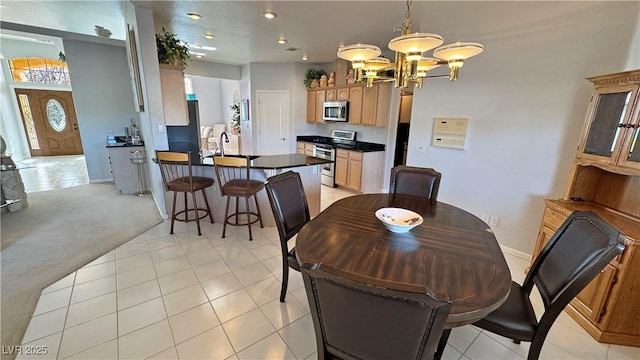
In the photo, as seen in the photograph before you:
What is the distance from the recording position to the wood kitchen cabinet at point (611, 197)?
5.69 feet

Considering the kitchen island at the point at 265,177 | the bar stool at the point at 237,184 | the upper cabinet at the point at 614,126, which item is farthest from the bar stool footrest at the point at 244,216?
the upper cabinet at the point at 614,126

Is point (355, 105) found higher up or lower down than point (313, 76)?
lower down

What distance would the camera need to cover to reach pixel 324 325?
41.9 inches

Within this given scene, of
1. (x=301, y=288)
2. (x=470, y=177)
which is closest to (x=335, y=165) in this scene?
(x=470, y=177)

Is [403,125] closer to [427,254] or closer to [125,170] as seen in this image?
[427,254]

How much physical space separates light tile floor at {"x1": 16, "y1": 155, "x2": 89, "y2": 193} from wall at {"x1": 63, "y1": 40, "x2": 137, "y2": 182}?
547 millimetres

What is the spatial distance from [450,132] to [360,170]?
6.09ft

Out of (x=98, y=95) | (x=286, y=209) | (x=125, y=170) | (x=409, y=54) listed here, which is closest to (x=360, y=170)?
(x=286, y=209)

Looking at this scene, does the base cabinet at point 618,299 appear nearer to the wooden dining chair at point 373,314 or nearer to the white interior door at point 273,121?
the wooden dining chair at point 373,314

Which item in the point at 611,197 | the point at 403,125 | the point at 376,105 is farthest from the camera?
the point at 403,125

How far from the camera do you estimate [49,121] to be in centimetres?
761

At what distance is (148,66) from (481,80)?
3.89 metres

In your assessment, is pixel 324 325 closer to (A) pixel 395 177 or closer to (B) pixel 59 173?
(A) pixel 395 177

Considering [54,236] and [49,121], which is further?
[49,121]
